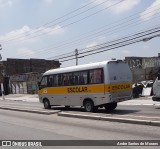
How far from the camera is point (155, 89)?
20.8 m

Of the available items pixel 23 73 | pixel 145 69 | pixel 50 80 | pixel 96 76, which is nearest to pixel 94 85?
pixel 96 76

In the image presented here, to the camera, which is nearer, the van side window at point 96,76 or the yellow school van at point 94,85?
the yellow school van at point 94,85

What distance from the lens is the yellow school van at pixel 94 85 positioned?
1923cm

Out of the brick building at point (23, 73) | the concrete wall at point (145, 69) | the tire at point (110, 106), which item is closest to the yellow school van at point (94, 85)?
the tire at point (110, 106)

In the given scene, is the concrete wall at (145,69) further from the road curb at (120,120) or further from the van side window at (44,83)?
the road curb at (120,120)

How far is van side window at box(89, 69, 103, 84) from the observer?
63.5 ft

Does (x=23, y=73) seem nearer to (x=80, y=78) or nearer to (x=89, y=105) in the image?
(x=80, y=78)

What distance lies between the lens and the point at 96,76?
64.2 ft

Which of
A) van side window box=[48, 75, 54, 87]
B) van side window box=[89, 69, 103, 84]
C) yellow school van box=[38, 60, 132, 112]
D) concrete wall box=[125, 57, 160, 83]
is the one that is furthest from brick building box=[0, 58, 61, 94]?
van side window box=[89, 69, 103, 84]

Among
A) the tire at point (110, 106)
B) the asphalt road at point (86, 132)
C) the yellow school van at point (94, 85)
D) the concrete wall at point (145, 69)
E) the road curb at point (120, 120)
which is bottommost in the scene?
the asphalt road at point (86, 132)

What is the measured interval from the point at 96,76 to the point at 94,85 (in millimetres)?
510

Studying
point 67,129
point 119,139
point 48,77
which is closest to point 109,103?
point 48,77

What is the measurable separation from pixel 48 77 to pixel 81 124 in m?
9.27

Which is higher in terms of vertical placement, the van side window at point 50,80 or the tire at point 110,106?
the van side window at point 50,80
